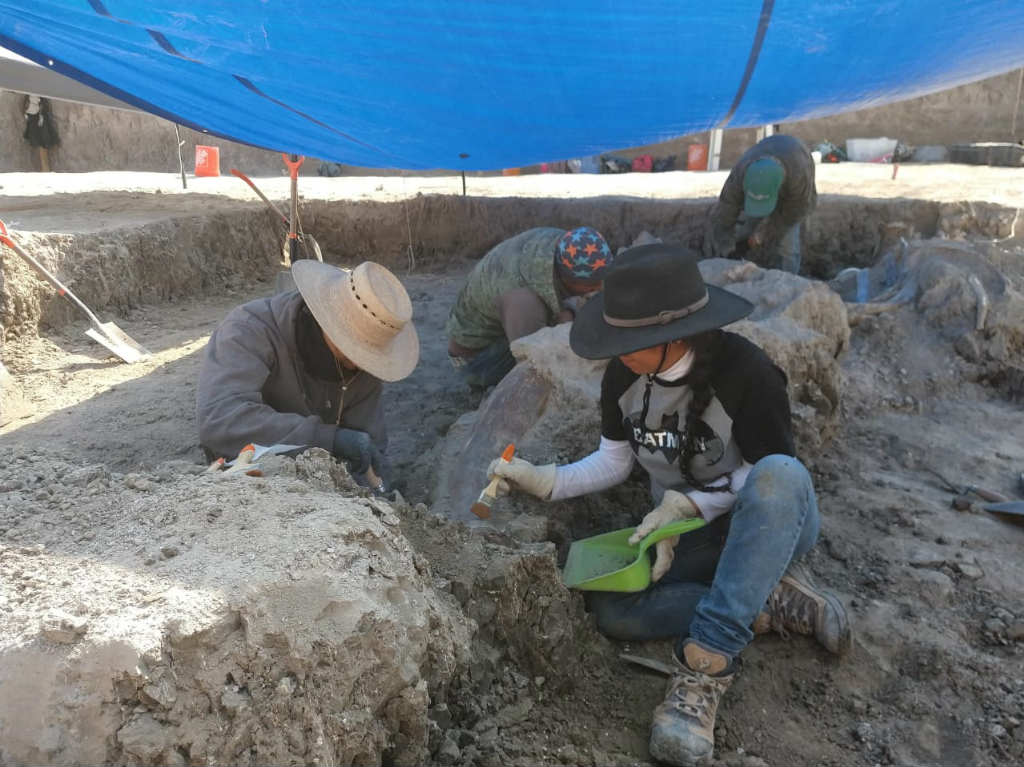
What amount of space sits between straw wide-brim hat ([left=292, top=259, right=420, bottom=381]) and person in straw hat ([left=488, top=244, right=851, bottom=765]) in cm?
62

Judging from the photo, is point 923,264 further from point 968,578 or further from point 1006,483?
point 968,578

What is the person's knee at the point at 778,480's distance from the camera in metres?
1.85

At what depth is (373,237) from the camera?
7008mm

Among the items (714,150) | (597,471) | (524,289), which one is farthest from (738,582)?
(714,150)

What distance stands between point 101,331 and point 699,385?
422 cm

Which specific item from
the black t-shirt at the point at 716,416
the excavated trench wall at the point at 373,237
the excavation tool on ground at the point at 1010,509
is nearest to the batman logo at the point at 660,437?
the black t-shirt at the point at 716,416

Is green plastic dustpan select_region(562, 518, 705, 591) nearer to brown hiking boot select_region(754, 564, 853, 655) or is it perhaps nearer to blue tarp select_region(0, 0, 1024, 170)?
brown hiking boot select_region(754, 564, 853, 655)

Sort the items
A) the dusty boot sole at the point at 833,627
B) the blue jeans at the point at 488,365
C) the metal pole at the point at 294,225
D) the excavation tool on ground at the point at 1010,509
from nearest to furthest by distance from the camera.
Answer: the dusty boot sole at the point at 833,627
the excavation tool on ground at the point at 1010,509
the blue jeans at the point at 488,365
the metal pole at the point at 294,225

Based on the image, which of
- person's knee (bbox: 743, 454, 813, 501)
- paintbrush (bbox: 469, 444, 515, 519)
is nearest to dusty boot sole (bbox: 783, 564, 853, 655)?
person's knee (bbox: 743, 454, 813, 501)

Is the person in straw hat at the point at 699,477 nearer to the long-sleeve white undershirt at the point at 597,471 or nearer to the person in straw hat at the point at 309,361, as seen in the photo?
the long-sleeve white undershirt at the point at 597,471

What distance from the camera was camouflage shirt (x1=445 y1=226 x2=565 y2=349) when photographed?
379 cm

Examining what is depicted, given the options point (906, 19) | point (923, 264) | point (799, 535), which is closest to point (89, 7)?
point (799, 535)

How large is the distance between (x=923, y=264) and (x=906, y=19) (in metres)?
1.86

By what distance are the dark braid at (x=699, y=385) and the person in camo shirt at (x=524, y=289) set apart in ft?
5.38
